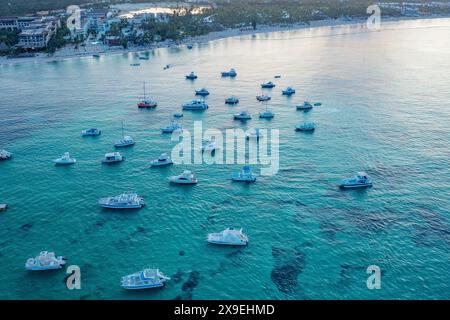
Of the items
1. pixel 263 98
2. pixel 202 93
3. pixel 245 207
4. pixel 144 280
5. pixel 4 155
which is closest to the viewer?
pixel 144 280

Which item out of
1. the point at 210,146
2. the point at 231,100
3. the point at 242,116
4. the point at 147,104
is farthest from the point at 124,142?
the point at 231,100

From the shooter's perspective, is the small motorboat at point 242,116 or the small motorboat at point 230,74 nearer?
the small motorboat at point 242,116

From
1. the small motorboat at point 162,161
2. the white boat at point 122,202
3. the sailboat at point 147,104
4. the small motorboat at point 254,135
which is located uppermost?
the sailboat at point 147,104

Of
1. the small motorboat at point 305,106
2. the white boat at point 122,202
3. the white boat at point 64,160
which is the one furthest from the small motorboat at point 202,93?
the white boat at point 122,202

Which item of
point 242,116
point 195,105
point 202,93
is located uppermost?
point 202,93

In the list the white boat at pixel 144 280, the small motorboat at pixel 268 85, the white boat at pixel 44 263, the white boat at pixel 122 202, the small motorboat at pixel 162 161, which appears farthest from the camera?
the small motorboat at pixel 268 85

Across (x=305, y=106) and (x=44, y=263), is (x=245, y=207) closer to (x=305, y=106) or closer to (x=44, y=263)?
(x=44, y=263)

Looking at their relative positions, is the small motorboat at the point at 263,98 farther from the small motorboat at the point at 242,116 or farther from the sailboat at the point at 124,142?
the sailboat at the point at 124,142

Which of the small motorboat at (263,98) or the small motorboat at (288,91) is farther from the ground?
the small motorboat at (288,91)
